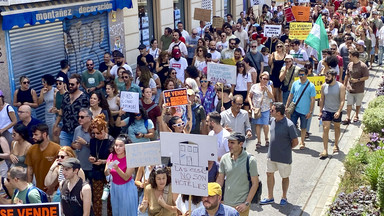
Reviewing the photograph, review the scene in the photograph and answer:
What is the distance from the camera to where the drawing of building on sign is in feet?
22.2

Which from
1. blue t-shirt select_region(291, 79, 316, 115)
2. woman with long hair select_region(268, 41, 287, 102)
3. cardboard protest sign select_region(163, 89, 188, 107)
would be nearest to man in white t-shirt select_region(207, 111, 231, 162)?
cardboard protest sign select_region(163, 89, 188, 107)

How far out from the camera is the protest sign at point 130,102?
32.8ft

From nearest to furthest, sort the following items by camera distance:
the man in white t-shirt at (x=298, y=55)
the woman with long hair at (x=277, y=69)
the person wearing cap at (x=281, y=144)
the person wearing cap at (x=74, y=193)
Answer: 1. the person wearing cap at (x=74, y=193)
2. the person wearing cap at (x=281, y=144)
3. the woman with long hair at (x=277, y=69)
4. the man in white t-shirt at (x=298, y=55)

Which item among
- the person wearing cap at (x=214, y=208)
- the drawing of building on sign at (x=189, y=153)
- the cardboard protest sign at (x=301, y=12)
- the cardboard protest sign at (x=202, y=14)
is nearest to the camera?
the person wearing cap at (x=214, y=208)

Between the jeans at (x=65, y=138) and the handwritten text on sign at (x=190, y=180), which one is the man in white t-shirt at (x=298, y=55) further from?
the handwritten text on sign at (x=190, y=180)

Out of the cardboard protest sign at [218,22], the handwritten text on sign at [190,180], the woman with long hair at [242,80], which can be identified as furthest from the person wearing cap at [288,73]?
the handwritten text on sign at [190,180]

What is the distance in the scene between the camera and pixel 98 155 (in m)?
8.48

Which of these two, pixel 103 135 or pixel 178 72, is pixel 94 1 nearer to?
pixel 178 72

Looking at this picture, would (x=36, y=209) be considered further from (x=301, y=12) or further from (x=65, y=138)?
(x=301, y=12)

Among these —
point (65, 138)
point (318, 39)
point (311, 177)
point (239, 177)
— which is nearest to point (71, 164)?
point (239, 177)

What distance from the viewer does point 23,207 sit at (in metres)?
6.27

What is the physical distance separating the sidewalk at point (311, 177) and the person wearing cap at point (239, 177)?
1.72 meters

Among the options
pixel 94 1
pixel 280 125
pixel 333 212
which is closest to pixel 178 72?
pixel 94 1

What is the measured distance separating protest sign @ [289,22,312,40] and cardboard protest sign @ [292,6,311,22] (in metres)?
3.47
